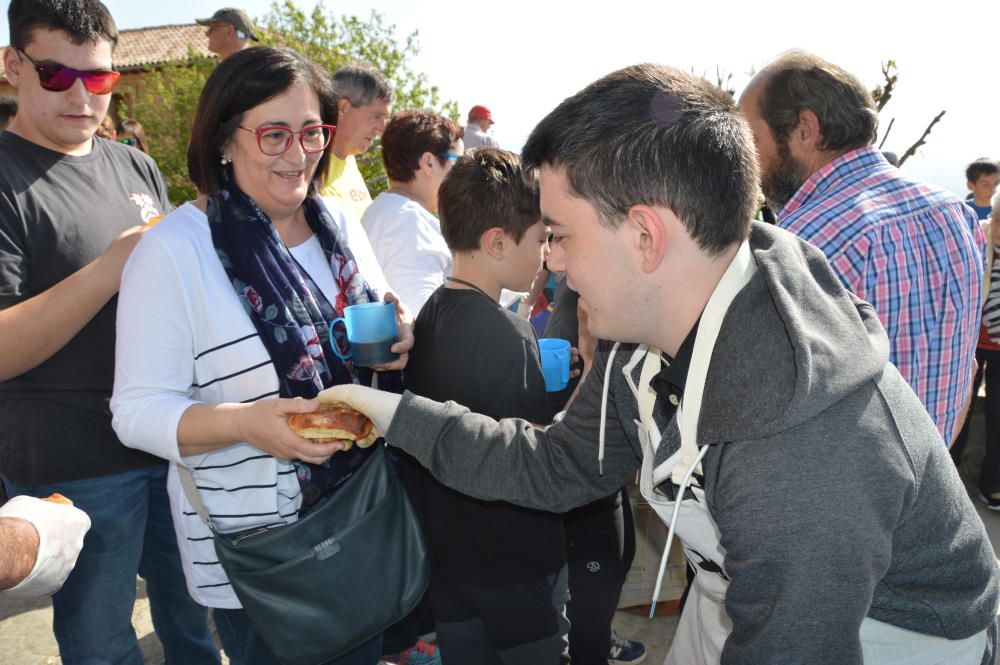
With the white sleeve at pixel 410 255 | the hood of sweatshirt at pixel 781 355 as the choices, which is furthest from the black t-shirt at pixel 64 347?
the hood of sweatshirt at pixel 781 355

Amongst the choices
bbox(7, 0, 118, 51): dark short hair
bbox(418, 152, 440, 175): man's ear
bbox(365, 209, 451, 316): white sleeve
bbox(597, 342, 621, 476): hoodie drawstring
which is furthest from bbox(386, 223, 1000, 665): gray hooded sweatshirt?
bbox(418, 152, 440, 175): man's ear

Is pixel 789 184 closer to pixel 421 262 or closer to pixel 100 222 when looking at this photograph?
pixel 421 262

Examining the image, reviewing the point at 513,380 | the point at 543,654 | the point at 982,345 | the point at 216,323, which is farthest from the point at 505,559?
the point at 982,345

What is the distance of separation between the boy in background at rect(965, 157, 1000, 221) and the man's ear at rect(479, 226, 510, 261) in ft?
24.1

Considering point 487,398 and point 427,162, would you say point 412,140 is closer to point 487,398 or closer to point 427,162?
point 427,162

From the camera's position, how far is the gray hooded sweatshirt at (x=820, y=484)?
1043mm

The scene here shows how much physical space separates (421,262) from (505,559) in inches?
65.1

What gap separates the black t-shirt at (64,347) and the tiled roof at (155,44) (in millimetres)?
35004

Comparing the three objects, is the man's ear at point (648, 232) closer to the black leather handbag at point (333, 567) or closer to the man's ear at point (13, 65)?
the black leather handbag at point (333, 567)

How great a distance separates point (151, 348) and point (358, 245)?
82 cm

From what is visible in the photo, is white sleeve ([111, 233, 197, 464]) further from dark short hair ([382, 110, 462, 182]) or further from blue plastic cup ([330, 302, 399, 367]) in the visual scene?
dark short hair ([382, 110, 462, 182])

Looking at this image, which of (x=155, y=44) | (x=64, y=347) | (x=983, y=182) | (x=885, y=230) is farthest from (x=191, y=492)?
(x=155, y=44)

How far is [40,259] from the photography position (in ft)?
Result: 6.88

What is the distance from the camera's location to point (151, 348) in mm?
1767
